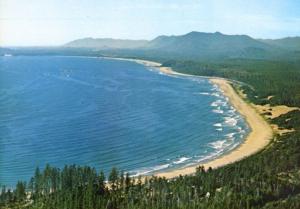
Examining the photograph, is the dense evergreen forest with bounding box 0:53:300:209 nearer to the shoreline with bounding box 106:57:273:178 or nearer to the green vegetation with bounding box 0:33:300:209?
the green vegetation with bounding box 0:33:300:209

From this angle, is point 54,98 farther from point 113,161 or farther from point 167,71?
point 167,71

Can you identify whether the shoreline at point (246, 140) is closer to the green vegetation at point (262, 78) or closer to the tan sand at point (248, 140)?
the tan sand at point (248, 140)

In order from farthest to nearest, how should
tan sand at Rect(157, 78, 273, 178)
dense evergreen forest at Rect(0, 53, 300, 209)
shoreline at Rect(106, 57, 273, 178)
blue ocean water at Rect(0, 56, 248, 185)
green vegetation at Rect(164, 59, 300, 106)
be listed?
green vegetation at Rect(164, 59, 300, 106) → blue ocean water at Rect(0, 56, 248, 185) → tan sand at Rect(157, 78, 273, 178) → shoreline at Rect(106, 57, 273, 178) → dense evergreen forest at Rect(0, 53, 300, 209)

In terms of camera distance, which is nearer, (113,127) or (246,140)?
(246,140)

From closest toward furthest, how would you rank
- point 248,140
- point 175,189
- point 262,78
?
point 175,189 < point 248,140 < point 262,78

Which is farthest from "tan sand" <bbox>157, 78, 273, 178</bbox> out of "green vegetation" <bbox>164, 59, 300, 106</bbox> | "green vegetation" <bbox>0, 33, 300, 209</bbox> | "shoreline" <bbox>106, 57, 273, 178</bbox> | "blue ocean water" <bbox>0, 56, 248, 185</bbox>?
"green vegetation" <bbox>164, 59, 300, 106</bbox>

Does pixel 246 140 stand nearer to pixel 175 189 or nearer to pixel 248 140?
pixel 248 140

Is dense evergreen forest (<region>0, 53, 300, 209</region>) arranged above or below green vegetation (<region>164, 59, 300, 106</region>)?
below

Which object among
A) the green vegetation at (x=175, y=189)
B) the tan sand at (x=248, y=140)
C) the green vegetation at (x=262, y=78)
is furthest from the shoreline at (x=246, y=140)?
the green vegetation at (x=262, y=78)

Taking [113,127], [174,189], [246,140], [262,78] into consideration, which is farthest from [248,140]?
[262,78]
